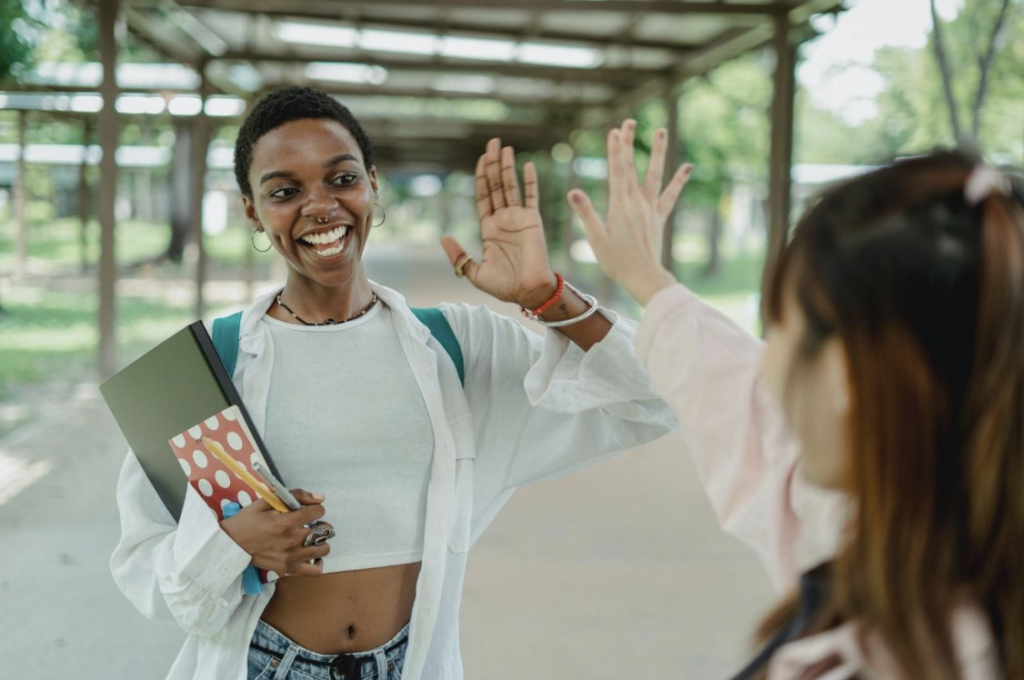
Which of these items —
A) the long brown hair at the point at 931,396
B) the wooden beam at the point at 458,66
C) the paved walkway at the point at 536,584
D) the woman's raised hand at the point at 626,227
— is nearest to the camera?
the long brown hair at the point at 931,396

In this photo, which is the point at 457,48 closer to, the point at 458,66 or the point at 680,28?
the point at 458,66

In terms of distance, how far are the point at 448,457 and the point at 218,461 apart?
1.21ft

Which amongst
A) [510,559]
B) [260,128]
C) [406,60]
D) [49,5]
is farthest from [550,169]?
[260,128]

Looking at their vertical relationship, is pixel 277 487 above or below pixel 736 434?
below

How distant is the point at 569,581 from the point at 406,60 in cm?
774

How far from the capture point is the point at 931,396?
81 cm

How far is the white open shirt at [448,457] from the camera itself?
1.52 metres

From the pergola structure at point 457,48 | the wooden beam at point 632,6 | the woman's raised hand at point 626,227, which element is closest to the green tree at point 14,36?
the pergola structure at point 457,48

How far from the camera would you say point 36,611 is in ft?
12.5

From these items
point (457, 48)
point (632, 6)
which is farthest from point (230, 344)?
point (457, 48)

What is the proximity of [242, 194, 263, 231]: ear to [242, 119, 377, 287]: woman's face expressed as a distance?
0.08 meters

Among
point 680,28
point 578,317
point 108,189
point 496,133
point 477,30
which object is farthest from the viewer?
point 496,133

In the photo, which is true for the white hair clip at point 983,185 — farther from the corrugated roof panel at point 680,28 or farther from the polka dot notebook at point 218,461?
the corrugated roof panel at point 680,28

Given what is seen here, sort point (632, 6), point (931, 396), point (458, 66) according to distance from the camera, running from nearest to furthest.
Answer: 1. point (931, 396)
2. point (632, 6)
3. point (458, 66)
